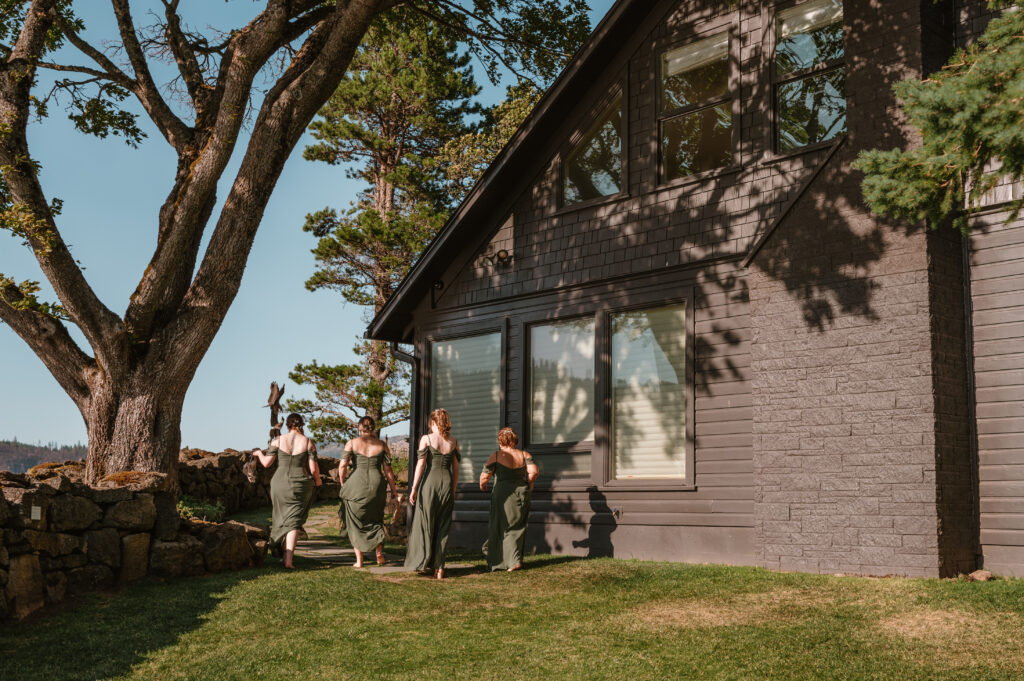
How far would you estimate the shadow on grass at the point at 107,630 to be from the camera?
6980 millimetres

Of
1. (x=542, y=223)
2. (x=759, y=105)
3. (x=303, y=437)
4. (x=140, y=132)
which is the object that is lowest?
(x=303, y=437)

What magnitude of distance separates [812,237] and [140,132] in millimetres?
10809

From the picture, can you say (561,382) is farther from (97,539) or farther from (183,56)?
(183,56)

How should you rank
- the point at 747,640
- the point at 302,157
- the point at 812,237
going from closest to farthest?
the point at 747,640 → the point at 812,237 → the point at 302,157

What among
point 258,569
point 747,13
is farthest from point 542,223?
point 258,569

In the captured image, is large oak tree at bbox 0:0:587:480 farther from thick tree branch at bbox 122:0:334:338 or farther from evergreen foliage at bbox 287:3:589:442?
evergreen foliage at bbox 287:3:589:442

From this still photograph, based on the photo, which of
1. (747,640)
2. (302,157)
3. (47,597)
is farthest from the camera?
(302,157)

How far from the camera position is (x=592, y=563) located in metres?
10.8

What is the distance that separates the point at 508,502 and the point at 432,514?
96 centimetres

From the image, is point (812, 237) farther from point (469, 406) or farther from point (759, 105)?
point (469, 406)

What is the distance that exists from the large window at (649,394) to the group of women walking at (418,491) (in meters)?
1.50

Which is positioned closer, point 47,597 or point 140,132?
point 47,597

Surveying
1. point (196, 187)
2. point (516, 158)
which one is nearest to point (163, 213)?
point (196, 187)

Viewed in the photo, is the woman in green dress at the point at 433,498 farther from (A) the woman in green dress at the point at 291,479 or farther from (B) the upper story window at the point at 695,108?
(B) the upper story window at the point at 695,108
